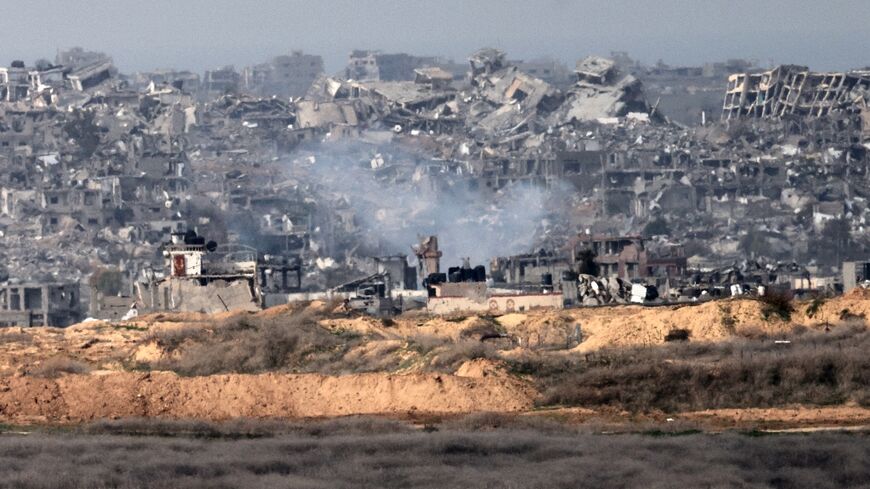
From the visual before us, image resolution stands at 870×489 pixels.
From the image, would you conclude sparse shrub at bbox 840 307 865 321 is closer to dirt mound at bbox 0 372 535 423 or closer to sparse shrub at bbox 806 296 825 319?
sparse shrub at bbox 806 296 825 319

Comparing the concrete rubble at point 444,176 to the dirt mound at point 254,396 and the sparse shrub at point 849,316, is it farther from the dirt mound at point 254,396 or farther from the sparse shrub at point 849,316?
the dirt mound at point 254,396

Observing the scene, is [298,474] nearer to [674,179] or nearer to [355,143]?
[674,179]

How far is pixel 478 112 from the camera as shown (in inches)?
6905

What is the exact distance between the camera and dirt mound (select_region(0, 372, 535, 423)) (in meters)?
48.1

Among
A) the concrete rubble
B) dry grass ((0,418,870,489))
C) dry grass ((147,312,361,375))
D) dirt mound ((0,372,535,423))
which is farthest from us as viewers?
the concrete rubble

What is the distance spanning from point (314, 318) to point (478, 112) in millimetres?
110789

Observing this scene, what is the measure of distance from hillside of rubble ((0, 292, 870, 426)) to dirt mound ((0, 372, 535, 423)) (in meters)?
0.04

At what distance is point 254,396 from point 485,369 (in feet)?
15.6

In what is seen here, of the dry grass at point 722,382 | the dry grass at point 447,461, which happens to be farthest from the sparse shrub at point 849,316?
the dry grass at point 447,461

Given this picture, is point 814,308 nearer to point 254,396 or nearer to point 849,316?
point 849,316

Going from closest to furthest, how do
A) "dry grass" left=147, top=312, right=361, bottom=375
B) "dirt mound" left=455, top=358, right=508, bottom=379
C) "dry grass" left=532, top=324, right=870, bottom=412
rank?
1. "dry grass" left=532, top=324, right=870, bottom=412
2. "dirt mound" left=455, top=358, right=508, bottom=379
3. "dry grass" left=147, top=312, right=361, bottom=375

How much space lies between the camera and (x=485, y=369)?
49.3 meters

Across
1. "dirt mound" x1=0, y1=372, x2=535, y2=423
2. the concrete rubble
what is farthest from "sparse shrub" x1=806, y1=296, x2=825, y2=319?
the concrete rubble

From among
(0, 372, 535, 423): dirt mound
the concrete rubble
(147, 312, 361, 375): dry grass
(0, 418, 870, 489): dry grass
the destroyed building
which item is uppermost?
(0, 418, 870, 489): dry grass
